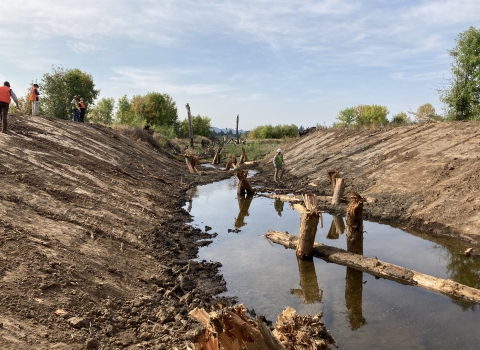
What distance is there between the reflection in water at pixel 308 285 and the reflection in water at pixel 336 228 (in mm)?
3482

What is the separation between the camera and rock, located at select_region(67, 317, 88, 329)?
538 centimetres

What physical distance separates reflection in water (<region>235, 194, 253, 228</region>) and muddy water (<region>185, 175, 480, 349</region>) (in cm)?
55

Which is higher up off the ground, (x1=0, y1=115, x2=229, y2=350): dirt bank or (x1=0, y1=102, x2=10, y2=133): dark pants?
(x1=0, y1=102, x2=10, y2=133): dark pants

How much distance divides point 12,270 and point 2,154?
6.98 m

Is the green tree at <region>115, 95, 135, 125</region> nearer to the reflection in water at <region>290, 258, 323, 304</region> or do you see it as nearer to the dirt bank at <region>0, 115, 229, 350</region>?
the dirt bank at <region>0, 115, 229, 350</region>

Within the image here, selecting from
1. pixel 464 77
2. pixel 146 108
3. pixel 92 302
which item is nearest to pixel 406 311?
pixel 92 302

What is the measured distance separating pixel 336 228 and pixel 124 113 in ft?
139

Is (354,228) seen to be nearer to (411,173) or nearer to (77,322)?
(77,322)

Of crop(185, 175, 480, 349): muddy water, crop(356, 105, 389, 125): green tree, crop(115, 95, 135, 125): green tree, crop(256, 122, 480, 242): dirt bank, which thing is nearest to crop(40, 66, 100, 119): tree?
crop(115, 95, 135, 125): green tree

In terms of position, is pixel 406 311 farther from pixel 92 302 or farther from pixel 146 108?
pixel 146 108

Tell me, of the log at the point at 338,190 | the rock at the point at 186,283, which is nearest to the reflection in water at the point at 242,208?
the log at the point at 338,190

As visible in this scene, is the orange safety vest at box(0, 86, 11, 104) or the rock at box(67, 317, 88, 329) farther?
the orange safety vest at box(0, 86, 11, 104)

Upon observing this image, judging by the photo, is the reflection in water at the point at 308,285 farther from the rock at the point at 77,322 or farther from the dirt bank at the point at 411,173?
the dirt bank at the point at 411,173

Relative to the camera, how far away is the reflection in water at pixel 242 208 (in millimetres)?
14961
